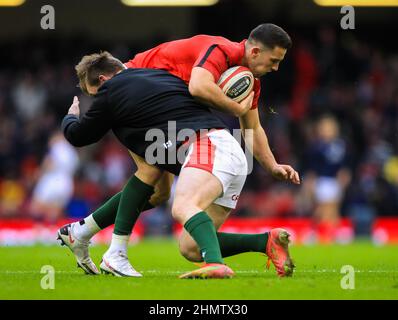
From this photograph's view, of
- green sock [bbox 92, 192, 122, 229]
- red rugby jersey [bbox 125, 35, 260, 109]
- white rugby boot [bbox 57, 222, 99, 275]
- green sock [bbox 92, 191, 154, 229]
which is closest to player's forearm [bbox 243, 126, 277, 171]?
red rugby jersey [bbox 125, 35, 260, 109]

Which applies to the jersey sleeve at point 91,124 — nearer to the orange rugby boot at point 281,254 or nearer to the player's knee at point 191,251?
the player's knee at point 191,251

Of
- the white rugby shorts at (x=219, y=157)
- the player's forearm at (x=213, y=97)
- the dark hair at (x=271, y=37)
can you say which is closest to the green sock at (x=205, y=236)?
the white rugby shorts at (x=219, y=157)

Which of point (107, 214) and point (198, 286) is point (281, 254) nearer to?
point (198, 286)

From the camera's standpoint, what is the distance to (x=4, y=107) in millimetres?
19844

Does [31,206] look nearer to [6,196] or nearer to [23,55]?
[6,196]

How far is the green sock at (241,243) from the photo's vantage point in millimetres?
7037

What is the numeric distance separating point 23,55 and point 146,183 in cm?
1442

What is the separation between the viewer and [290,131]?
64.0ft

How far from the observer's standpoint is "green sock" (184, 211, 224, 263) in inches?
250

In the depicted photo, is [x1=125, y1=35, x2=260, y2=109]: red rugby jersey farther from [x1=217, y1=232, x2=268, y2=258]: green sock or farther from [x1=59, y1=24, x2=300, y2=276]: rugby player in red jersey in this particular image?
[x1=217, y1=232, x2=268, y2=258]: green sock

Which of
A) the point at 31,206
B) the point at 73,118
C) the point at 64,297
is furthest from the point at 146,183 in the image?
the point at 31,206

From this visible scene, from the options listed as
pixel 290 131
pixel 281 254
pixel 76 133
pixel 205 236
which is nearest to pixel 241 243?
pixel 281 254

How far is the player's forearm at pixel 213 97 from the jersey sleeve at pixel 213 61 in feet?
0.45

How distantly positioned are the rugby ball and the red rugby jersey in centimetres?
6
